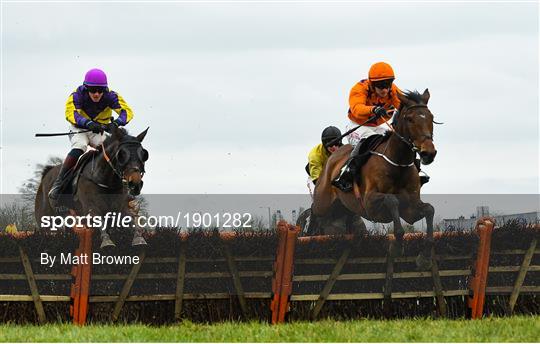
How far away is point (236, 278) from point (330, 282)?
1104 millimetres

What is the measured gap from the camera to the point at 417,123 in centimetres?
1171

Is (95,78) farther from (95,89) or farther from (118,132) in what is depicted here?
(118,132)

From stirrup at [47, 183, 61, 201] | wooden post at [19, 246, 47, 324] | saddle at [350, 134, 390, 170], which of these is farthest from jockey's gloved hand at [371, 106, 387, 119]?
wooden post at [19, 246, 47, 324]

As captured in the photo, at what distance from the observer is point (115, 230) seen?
11438 mm

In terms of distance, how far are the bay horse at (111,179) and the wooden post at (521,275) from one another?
4.45 m

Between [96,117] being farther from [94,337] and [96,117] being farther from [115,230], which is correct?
[94,337]

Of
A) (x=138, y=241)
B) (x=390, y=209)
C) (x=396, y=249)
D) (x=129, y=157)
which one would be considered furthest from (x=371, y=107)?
(x=138, y=241)

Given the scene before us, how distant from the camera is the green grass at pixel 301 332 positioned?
30.0 feet

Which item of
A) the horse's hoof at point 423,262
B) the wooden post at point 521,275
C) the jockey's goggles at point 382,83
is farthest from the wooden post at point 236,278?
the wooden post at point 521,275

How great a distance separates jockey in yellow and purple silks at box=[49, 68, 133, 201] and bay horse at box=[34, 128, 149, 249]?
25 cm

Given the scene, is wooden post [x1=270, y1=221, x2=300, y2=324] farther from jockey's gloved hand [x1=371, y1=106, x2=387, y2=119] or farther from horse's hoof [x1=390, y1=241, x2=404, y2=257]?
jockey's gloved hand [x1=371, y1=106, x2=387, y2=119]

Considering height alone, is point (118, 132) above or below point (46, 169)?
above

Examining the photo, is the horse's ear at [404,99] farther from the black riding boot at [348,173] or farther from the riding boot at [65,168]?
the riding boot at [65,168]

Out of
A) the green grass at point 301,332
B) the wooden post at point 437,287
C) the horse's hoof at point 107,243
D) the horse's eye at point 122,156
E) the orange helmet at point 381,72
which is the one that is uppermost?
the orange helmet at point 381,72
